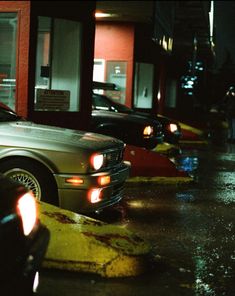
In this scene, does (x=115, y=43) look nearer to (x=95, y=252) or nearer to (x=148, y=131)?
(x=148, y=131)

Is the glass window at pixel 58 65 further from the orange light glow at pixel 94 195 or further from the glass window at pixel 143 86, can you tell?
the glass window at pixel 143 86

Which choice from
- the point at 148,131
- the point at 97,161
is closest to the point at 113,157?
the point at 97,161

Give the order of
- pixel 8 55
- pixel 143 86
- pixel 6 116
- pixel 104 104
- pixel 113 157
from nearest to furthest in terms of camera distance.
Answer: pixel 113 157, pixel 6 116, pixel 8 55, pixel 104 104, pixel 143 86

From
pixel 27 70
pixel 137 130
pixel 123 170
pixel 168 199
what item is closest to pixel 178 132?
pixel 137 130

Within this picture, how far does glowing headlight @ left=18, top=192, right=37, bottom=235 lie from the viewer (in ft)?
12.3

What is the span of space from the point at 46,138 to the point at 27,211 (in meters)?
3.11

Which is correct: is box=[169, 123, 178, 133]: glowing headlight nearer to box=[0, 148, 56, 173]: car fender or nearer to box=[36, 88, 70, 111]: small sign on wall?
box=[36, 88, 70, 111]: small sign on wall

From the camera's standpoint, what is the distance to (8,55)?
38.5 ft

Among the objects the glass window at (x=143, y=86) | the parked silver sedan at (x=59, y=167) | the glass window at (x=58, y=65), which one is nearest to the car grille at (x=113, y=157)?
the parked silver sedan at (x=59, y=167)

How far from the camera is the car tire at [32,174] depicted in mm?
6855

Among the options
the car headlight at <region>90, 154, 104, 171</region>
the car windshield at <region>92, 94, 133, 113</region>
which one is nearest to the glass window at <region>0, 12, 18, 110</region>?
the car windshield at <region>92, 94, 133, 113</region>

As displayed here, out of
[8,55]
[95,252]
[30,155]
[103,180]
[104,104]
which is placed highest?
[8,55]

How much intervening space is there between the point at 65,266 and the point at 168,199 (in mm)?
4156

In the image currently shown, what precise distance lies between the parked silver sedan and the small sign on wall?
484 centimetres
